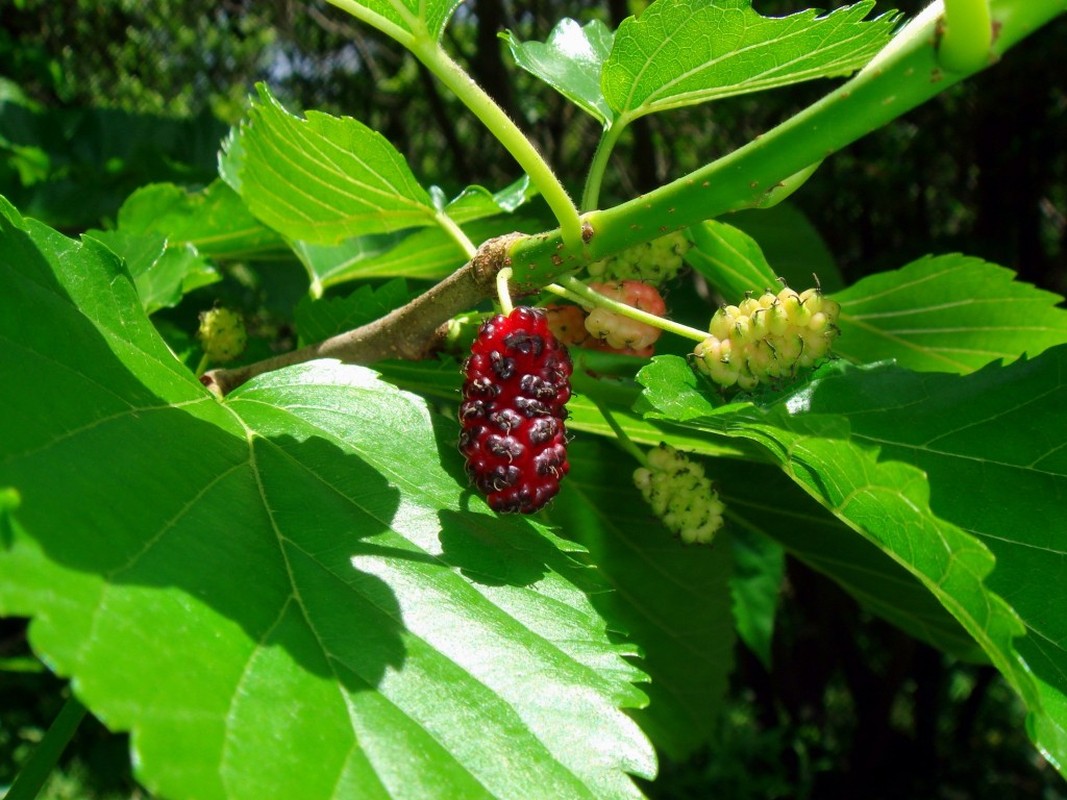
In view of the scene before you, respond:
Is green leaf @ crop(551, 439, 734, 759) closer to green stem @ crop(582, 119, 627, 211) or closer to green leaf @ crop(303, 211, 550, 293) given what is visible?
green leaf @ crop(303, 211, 550, 293)

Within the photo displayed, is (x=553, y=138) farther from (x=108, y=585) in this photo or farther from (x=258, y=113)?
(x=108, y=585)

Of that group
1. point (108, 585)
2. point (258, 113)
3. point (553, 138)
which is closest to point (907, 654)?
point (553, 138)

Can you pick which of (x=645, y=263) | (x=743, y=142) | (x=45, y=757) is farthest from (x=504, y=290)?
(x=743, y=142)

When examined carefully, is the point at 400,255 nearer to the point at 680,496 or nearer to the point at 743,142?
the point at 680,496

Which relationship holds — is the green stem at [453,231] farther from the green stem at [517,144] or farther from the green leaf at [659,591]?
the green leaf at [659,591]

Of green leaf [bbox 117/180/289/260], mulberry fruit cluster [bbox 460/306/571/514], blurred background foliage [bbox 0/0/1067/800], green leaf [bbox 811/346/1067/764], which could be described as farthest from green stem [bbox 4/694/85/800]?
blurred background foliage [bbox 0/0/1067/800]

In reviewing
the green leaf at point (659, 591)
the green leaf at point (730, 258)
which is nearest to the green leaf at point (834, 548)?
the green leaf at point (659, 591)
